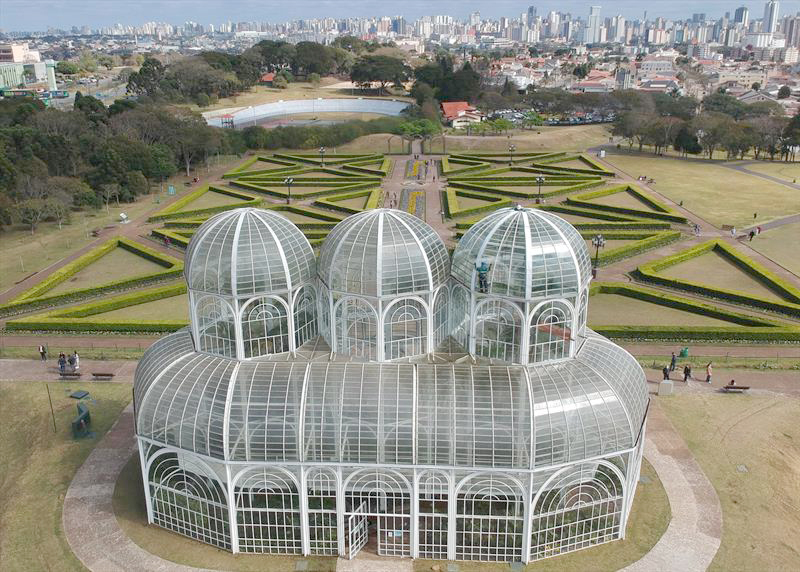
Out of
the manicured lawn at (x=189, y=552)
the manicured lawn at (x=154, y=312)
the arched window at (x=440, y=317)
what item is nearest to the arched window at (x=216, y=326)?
the manicured lawn at (x=189, y=552)

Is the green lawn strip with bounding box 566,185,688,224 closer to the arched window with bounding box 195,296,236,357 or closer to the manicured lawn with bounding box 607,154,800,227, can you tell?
the manicured lawn with bounding box 607,154,800,227

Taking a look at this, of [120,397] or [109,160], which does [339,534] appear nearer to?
[120,397]

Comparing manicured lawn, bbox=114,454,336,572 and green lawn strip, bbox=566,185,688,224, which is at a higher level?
green lawn strip, bbox=566,185,688,224

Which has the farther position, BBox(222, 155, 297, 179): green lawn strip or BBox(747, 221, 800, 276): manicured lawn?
BBox(222, 155, 297, 179): green lawn strip

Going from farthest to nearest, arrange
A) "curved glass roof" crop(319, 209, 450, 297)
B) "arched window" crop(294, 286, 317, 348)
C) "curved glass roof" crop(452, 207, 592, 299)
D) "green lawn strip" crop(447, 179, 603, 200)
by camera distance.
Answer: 1. "green lawn strip" crop(447, 179, 603, 200)
2. "arched window" crop(294, 286, 317, 348)
3. "curved glass roof" crop(319, 209, 450, 297)
4. "curved glass roof" crop(452, 207, 592, 299)

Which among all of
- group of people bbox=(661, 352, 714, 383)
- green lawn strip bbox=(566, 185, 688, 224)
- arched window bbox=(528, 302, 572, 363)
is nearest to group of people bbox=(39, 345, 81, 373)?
arched window bbox=(528, 302, 572, 363)

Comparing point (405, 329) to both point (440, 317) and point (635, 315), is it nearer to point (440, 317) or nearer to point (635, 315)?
point (440, 317)
